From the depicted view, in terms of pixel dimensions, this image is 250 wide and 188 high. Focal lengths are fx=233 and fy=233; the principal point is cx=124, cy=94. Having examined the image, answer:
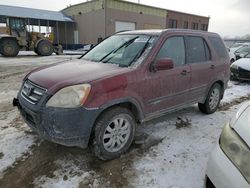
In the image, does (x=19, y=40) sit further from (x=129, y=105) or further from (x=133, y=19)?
(x=129, y=105)

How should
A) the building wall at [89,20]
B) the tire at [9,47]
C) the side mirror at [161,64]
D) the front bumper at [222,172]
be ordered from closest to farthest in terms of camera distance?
the front bumper at [222,172] < the side mirror at [161,64] < the tire at [9,47] < the building wall at [89,20]

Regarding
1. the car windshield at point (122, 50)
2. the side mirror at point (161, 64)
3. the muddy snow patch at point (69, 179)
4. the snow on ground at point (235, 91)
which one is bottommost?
the muddy snow patch at point (69, 179)

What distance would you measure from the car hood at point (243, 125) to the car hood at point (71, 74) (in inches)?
62.7

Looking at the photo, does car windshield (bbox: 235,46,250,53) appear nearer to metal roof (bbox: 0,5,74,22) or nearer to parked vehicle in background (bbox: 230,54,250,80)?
parked vehicle in background (bbox: 230,54,250,80)

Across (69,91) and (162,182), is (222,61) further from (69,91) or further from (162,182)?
(69,91)

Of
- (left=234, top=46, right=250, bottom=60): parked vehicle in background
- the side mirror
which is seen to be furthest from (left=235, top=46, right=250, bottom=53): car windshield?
the side mirror

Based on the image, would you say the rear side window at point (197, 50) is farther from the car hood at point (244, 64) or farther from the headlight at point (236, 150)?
the car hood at point (244, 64)

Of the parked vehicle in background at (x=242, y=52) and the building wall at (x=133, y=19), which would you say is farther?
the building wall at (x=133, y=19)

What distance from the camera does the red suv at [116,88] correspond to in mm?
2771

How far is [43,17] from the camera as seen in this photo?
26.0m

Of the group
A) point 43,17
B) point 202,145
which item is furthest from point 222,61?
point 43,17

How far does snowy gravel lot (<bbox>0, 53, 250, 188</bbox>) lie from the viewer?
2.78 m

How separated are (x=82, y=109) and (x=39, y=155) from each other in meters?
1.13

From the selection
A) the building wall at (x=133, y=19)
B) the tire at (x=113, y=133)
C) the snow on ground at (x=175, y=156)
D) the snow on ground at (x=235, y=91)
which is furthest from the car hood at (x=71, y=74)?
the building wall at (x=133, y=19)
